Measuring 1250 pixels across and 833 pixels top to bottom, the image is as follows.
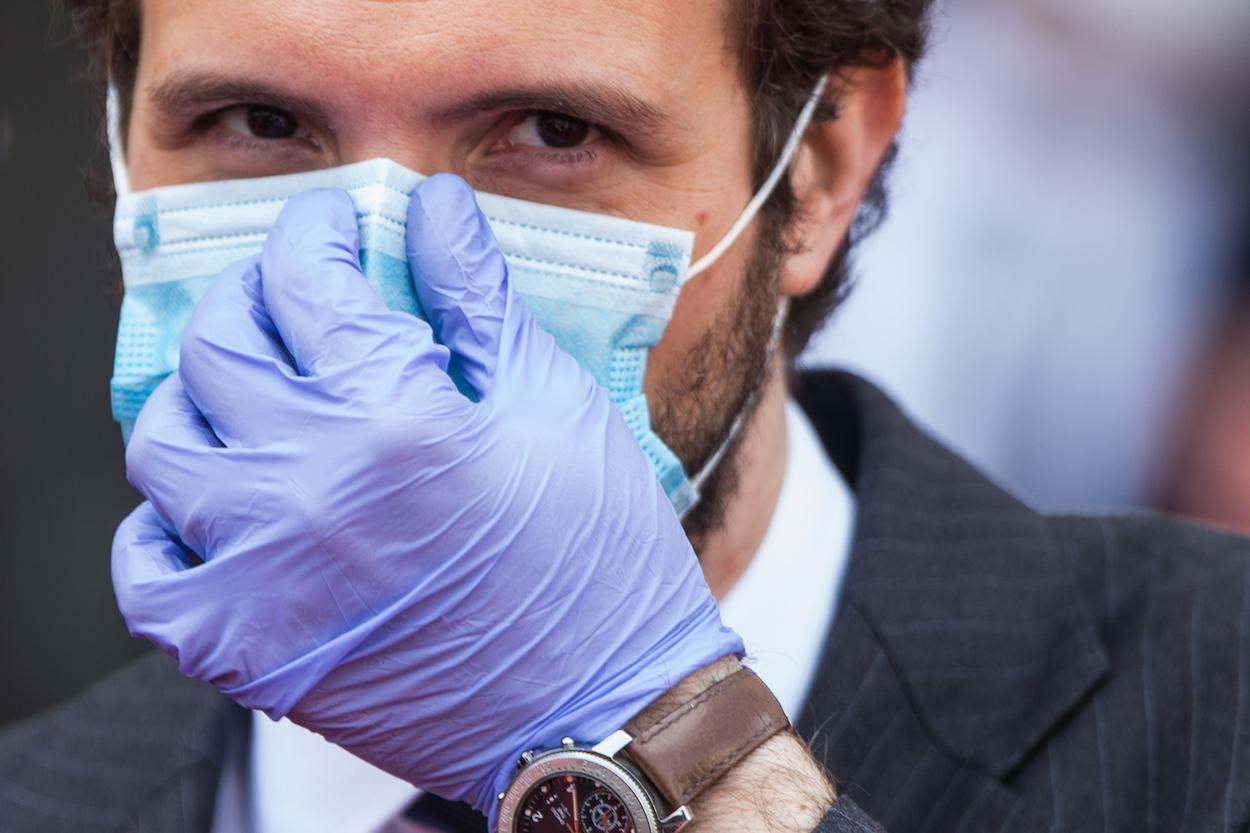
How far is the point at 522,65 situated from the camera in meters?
1.95

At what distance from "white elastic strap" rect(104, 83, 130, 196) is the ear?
41.9 inches

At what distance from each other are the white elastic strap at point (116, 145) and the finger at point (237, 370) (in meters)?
0.60

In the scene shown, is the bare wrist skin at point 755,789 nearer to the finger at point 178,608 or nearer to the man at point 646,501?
the man at point 646,501

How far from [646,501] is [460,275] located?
0.36 m

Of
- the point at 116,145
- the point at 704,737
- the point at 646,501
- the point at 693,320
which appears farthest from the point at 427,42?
the point at 704,737

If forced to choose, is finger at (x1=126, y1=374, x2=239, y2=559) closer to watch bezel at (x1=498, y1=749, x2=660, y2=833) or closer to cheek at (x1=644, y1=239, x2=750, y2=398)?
watch bezel at (x1=498, y1=749, x2=660, y2=833)

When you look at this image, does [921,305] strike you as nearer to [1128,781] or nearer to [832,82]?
[832,82]

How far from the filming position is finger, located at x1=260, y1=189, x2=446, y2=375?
5.47 ft

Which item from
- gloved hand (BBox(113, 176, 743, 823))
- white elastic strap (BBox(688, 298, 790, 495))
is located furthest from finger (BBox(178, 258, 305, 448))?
white elastic strap (BBox(688, 298, 790, 495))

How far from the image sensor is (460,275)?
1.80m

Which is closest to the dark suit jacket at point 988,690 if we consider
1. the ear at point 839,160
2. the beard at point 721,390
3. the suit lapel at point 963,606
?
the suit lapel at point 963,606

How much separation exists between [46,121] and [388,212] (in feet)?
11.7

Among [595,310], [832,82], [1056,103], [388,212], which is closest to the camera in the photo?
[388,212]

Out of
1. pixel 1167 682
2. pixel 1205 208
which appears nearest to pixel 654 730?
pixel 1167 682
